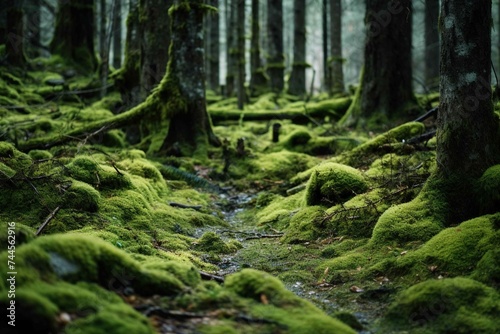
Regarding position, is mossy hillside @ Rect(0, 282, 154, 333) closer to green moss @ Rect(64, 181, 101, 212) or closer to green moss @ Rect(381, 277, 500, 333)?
green moss @ Rect(381, 277, 500, 333)

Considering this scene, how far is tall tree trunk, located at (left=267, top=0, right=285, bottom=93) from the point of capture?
23.5 meters

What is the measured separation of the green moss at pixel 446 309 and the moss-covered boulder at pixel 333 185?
3.07 metres

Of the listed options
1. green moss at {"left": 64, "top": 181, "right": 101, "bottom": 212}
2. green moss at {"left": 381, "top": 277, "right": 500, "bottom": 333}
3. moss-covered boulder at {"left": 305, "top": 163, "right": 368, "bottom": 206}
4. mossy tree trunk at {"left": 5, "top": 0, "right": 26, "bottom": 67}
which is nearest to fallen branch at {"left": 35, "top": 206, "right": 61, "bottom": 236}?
green moss at {"left": 64, "top": 181, "right": 101, "bottom": 212}

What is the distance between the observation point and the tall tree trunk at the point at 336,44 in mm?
19484

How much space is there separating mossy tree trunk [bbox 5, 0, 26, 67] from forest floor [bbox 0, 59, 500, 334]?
323 inches

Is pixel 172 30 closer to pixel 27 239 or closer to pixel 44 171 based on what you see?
pixel 44 171

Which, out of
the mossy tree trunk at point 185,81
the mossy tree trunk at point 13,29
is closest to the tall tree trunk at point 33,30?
the mossy tree trunk at point 13,29

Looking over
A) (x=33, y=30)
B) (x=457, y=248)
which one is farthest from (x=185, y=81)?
(x=33, y=30)

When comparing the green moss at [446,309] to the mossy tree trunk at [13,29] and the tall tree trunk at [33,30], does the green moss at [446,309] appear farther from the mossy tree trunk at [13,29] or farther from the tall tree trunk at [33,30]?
the tall tree trunk at [33,30]

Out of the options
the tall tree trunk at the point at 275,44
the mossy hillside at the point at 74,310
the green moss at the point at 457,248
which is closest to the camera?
the mossy hillside at the point at 74,310

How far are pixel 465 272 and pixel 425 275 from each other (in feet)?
1.22

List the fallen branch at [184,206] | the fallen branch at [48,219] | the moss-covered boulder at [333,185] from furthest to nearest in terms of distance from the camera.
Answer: the fallen branch at [184,206], the moss-covered boulder at [333,185], the fallen branch at [48,219]

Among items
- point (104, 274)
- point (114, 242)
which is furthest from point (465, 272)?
point (114, 242)

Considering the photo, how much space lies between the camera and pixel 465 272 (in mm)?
4559
